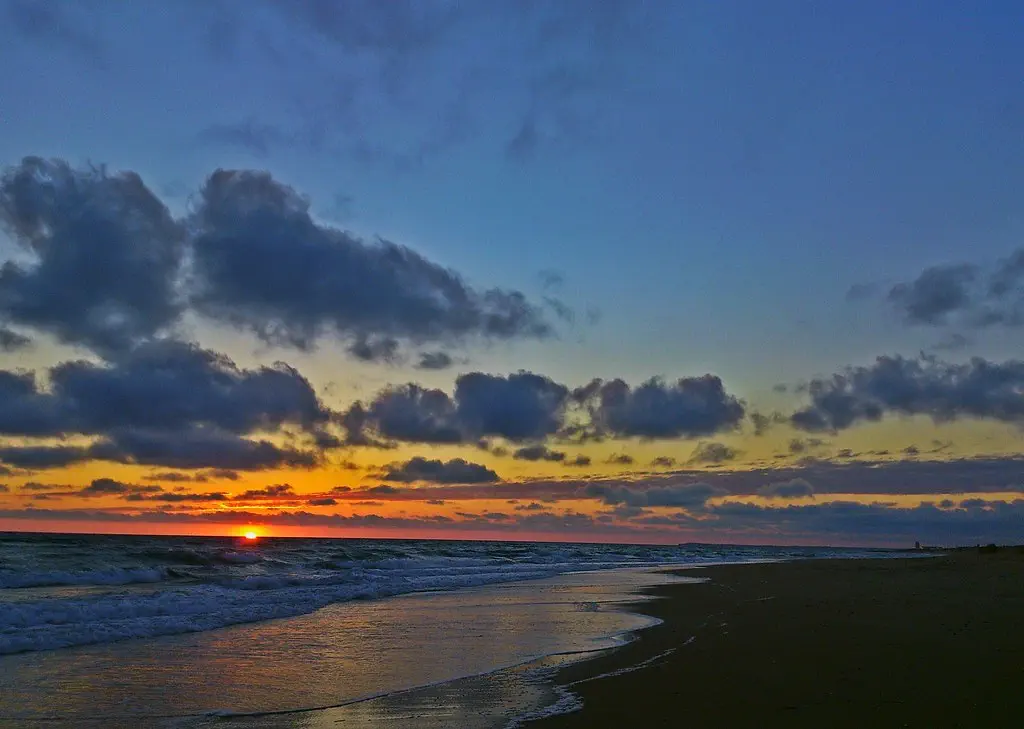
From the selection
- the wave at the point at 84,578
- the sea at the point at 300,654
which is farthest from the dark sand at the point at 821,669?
the wave at the point at 84,578

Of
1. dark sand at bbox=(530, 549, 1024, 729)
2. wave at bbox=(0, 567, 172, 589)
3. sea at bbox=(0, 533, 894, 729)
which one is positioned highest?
dark sand at bbox=(530, 549, 1024, 729)

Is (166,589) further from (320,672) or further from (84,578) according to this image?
(320,672)

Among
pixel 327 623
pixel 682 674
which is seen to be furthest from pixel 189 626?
pixel 682 674

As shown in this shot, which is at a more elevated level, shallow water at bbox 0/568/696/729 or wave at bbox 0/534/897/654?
shallow water at bbox 0/568/696/729

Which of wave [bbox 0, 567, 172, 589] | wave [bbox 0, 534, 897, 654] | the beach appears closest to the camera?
the beach

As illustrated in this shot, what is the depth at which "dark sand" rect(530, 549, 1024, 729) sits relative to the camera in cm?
796

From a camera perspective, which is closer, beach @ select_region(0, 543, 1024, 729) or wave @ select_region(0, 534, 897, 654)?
beach @ select_region(0, 543, 1024, 729)

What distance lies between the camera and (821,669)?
10359 millimetres

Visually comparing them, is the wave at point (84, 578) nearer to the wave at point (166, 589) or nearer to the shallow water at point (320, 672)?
the wave at point (166, 589)

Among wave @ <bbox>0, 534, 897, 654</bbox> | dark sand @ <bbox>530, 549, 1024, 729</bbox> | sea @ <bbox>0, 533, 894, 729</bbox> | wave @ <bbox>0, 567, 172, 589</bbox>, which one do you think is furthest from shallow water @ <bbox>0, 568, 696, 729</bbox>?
wave @ <bbox>0, 567, 172, 589</bbox>

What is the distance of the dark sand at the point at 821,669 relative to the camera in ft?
26.1

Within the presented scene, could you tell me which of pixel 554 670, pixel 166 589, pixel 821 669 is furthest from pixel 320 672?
pixel 166 589

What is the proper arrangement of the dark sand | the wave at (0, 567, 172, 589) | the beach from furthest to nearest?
the wave at (0, 567, 172, 589) → the beach → the dark sand

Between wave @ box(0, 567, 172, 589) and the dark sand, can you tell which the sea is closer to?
the dark sand
